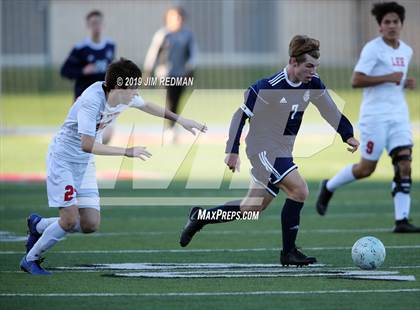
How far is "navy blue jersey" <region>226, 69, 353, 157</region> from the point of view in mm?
9250

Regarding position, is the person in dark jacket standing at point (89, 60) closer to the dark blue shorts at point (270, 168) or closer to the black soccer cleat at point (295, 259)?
the dark blue shorts at point (270, 168)

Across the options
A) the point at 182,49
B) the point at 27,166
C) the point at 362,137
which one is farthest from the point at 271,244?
the point at 182,49

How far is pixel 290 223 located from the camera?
912 cm

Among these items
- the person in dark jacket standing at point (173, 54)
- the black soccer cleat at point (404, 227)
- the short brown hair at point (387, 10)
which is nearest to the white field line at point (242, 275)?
the black soccer cleat at point (404, 227)

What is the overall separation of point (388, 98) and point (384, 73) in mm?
276

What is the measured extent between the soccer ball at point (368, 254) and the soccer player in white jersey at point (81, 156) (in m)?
1.69

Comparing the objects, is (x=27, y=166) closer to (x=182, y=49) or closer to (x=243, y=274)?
(x=182, y=49)

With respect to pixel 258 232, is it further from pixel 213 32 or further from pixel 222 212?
pixel 213 32

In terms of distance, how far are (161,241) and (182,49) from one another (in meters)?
12.4

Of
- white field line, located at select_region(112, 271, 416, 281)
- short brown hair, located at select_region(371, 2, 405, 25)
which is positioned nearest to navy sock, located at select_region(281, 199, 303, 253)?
white field line, located at select_region(112, 271, 416, 281)

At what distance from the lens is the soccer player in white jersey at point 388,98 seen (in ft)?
38.3

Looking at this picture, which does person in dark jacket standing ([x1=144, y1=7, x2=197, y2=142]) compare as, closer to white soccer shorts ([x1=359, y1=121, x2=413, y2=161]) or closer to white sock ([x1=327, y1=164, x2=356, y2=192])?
white sock ([x1=327, y1=164, x2=356, y2=192])

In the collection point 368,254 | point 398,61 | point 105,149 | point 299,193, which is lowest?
point 368,254

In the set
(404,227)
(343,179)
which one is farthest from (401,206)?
(343,179)
